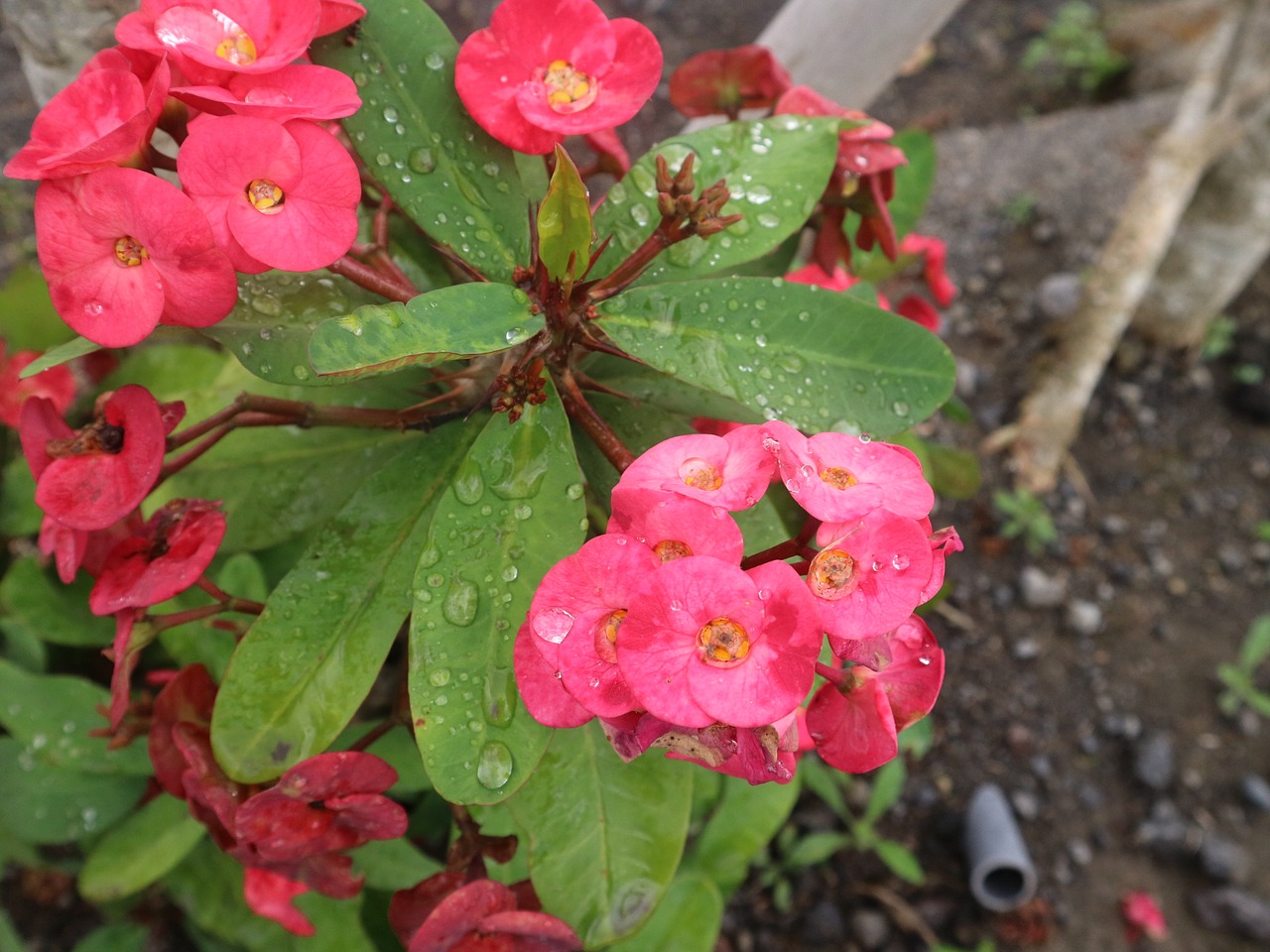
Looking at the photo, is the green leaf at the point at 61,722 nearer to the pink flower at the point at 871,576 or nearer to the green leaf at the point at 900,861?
the pink flower at the point at 871,576

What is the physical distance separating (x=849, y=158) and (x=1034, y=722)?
1.98 meters

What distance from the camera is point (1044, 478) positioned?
9.19 feet

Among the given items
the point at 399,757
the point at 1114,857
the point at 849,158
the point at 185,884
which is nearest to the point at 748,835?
the point at 399,757

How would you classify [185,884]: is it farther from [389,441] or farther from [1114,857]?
[1114,857]

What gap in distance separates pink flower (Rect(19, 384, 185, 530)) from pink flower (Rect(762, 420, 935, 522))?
0.57 meters

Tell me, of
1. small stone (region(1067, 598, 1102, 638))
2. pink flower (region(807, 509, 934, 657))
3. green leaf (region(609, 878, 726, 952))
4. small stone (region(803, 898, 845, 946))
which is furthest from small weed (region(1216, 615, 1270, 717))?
pink flower (region(807, 509, 934, 657))

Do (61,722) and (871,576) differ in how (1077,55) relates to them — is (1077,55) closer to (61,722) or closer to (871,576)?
(871,576)

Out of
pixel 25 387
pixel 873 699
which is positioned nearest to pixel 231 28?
pixel 873 699

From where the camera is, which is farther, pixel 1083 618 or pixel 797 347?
pixel 1083 618

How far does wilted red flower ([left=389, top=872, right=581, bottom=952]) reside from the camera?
2.80ft

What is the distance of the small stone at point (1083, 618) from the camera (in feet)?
8.64

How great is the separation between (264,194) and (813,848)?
1.93 meters

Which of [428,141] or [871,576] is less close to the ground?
[428,141]

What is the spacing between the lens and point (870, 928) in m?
2.17
